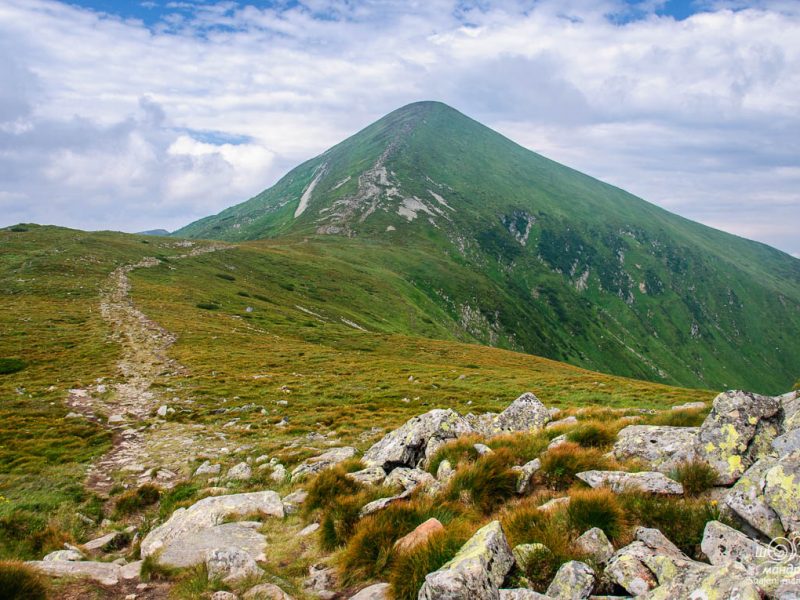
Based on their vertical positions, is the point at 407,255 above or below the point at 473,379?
above

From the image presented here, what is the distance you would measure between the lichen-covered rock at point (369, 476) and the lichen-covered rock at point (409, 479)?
363mm

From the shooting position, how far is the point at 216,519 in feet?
35.6

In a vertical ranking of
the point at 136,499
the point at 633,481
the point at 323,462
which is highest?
the point at 633,481

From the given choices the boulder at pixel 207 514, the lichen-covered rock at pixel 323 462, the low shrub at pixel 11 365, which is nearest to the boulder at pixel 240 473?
the lichen-covered rock at pixel 323 462

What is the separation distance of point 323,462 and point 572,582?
11.2 metres

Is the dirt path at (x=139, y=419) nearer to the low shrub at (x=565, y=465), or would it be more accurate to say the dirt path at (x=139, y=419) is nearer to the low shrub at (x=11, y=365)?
the low shrub at (x=11, y=365)

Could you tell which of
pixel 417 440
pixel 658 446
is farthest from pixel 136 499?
pixel 658 446

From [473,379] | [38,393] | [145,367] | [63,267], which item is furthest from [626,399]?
[63,267]

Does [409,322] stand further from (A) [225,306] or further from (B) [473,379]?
(B) [473,379]

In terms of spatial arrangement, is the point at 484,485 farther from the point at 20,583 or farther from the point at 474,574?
the point at 20,583

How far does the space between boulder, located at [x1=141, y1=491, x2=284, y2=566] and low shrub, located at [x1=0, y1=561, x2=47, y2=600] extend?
2.98 m

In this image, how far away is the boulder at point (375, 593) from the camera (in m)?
6.57

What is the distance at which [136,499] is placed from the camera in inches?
553

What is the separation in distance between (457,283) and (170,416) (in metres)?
145
